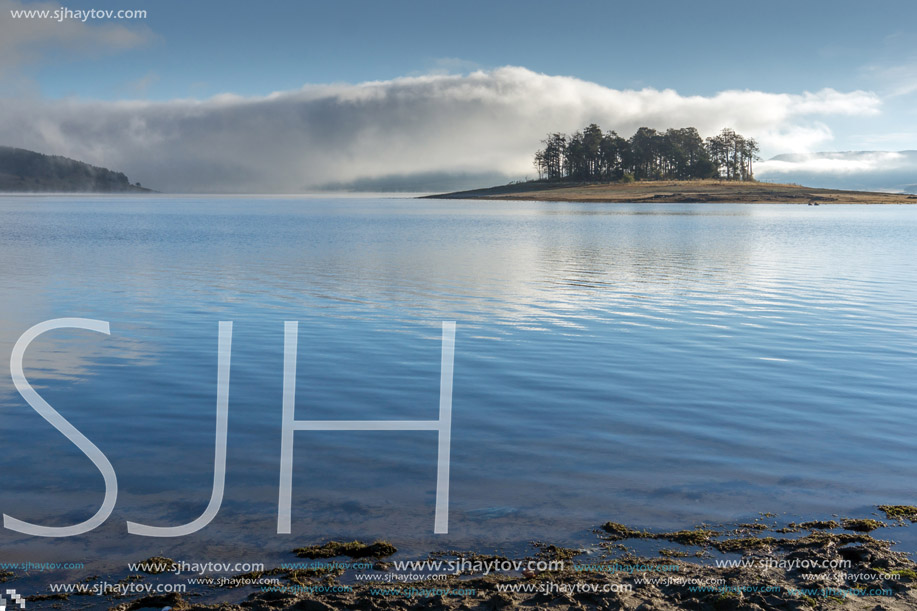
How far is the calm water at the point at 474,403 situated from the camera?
8680mm

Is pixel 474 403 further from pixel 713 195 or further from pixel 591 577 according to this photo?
pixel 713 195

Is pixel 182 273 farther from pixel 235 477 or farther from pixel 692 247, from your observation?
pixel 692 247

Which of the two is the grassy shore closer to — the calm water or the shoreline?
the calm water

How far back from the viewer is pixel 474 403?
13242mm

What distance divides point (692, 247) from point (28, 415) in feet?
139

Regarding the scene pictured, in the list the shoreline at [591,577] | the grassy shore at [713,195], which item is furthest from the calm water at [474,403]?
the grassy shore at [713,195]

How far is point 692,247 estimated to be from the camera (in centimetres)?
4872

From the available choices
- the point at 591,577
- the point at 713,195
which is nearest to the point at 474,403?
the point at 591,577

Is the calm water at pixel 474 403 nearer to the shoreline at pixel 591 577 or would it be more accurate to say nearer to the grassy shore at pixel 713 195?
the shoreline at pixel 591 577

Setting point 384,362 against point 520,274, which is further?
point 520,274

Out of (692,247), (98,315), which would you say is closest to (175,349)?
(98,315)

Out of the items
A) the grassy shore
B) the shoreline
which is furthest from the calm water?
the grassy shore

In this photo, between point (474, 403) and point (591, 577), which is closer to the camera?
point (591, 577)

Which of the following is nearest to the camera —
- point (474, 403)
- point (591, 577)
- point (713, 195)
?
point (591, 577)
